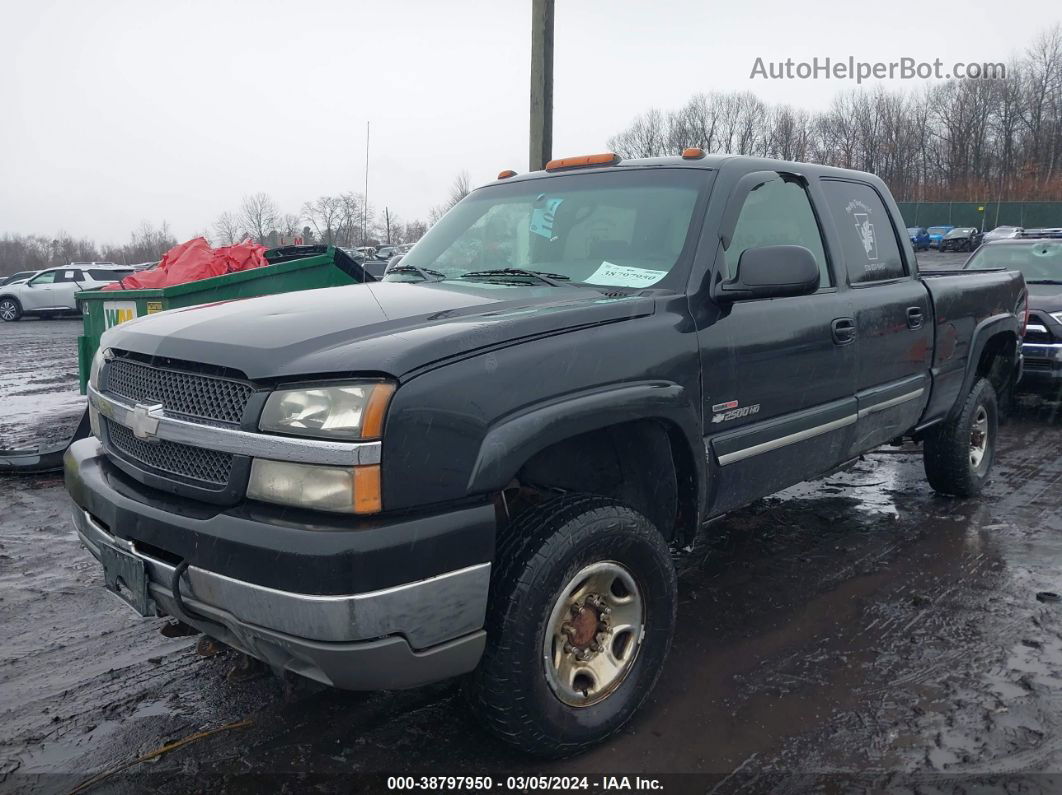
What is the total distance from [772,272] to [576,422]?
3.41ft

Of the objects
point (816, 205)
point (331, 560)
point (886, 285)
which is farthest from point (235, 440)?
point (886, 285)

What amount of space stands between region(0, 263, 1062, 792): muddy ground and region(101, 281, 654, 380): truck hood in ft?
4.30

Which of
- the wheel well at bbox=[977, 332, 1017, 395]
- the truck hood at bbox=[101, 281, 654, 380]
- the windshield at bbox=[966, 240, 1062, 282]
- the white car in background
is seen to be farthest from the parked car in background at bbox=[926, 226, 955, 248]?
the truck hood at bbox=[101, 281, 654, 380]

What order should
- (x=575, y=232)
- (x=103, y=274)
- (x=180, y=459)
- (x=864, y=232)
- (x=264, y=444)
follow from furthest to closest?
1. (x=103, y=274)
2. (x=864, y=232)
3. (x=575, y=232)
4. (x=180, y=459)
5. (x=264, y=444)

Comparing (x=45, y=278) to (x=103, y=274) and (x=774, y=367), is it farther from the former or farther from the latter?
(x=774, y=367)

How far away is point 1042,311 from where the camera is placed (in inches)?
330

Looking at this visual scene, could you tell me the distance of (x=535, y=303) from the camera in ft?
9.48

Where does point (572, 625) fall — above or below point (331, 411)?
below

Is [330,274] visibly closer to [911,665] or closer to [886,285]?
[886,285]

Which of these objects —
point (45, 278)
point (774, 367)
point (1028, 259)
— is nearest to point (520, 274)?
point (774, 367)

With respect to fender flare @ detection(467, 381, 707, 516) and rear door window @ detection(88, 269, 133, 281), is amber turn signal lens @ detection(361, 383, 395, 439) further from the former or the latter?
rear door window @ detection(88, 269, 133, 281)

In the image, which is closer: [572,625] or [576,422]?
[576,422]

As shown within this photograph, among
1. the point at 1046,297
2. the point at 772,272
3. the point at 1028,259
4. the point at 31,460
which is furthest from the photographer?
the point at 1028,259

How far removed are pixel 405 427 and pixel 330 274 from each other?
4931mm
